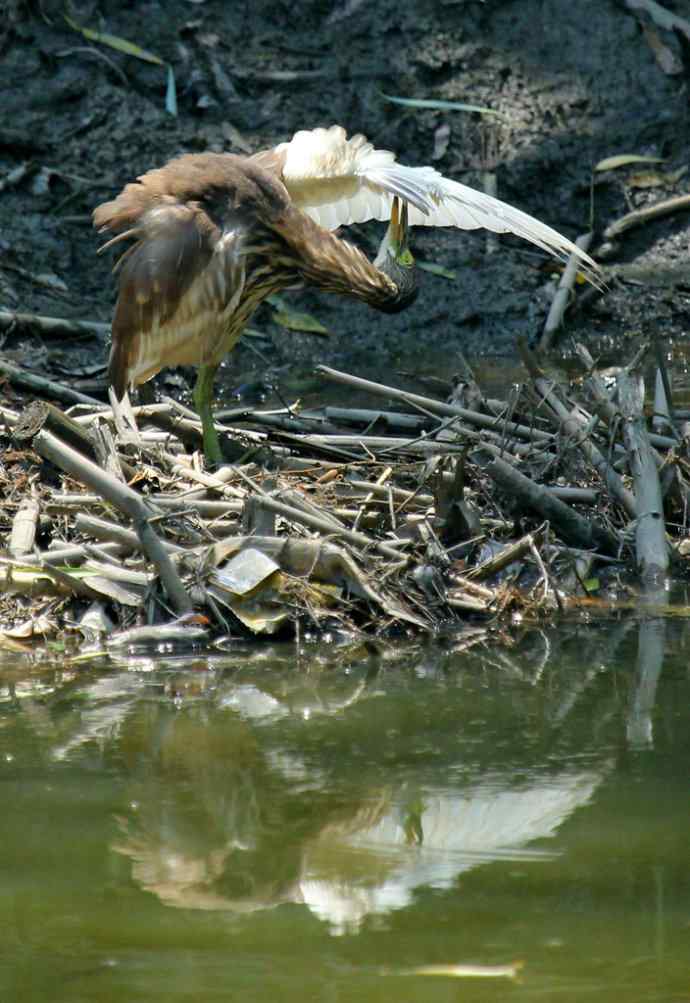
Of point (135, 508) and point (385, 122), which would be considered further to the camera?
point (385, 122)

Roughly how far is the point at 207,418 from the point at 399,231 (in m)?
1.52

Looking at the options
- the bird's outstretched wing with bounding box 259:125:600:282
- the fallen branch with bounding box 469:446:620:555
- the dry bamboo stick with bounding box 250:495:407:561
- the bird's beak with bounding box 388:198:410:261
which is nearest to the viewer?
the dry bamboo stick with bounding box 250:495:407:561

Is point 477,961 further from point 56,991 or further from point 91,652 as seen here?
point 91,652

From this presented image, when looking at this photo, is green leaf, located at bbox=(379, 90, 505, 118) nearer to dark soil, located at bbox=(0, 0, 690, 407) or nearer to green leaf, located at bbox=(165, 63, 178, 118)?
dark soil, located at bbox=(0, 0, 690, 407)

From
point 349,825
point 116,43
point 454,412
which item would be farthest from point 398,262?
point 349,825

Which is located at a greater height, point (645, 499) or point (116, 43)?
point (116, 43)

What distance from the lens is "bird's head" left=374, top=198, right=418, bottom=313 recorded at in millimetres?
7195

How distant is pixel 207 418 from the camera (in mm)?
6250

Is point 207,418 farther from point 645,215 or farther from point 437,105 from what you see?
point 437,105

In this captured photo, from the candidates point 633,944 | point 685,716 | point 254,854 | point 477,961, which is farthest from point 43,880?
point 685,716

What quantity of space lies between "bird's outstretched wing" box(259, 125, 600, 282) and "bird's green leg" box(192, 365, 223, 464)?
0.92 metres

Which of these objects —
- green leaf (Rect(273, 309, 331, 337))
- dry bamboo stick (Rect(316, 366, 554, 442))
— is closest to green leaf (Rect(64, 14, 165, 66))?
green leaf (Rect(273, 309, 331, 337))

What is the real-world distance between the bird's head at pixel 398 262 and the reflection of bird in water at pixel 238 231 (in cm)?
16

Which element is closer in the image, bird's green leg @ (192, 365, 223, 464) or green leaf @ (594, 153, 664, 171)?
bird's green leg @ (192, 365, 223, 464)
